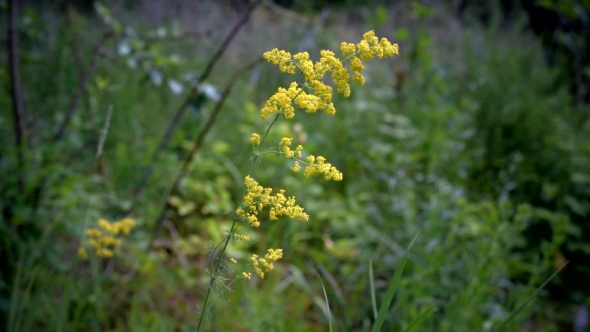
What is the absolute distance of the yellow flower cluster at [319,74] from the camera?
866 mm

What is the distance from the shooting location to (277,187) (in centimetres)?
317

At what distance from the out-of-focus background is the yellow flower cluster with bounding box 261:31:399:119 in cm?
43

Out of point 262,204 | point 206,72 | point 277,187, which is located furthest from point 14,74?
point 262,204

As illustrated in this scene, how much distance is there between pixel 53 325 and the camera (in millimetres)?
1728

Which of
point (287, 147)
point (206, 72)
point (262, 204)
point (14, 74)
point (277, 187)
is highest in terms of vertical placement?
point (287, 147)

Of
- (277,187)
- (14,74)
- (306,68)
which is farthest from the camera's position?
(277,187)

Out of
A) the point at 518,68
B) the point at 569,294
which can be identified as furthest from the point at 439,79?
the point at 569,294

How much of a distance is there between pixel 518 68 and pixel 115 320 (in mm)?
3859

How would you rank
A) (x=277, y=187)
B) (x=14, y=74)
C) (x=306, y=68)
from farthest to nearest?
(x=277, y=187) < (x=14, y=74) < (x=306, y=68)

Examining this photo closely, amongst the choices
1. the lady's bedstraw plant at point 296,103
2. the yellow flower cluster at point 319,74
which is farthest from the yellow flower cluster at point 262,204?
the yellow flower cluster at point 319,74

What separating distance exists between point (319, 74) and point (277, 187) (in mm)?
2310

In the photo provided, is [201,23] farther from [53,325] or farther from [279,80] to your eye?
[53,325]

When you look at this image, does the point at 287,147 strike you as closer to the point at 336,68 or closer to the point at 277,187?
the point at 336,68

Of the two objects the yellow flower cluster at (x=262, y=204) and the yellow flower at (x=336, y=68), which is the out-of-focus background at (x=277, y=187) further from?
the yellow flower at (x=336, y=68)
